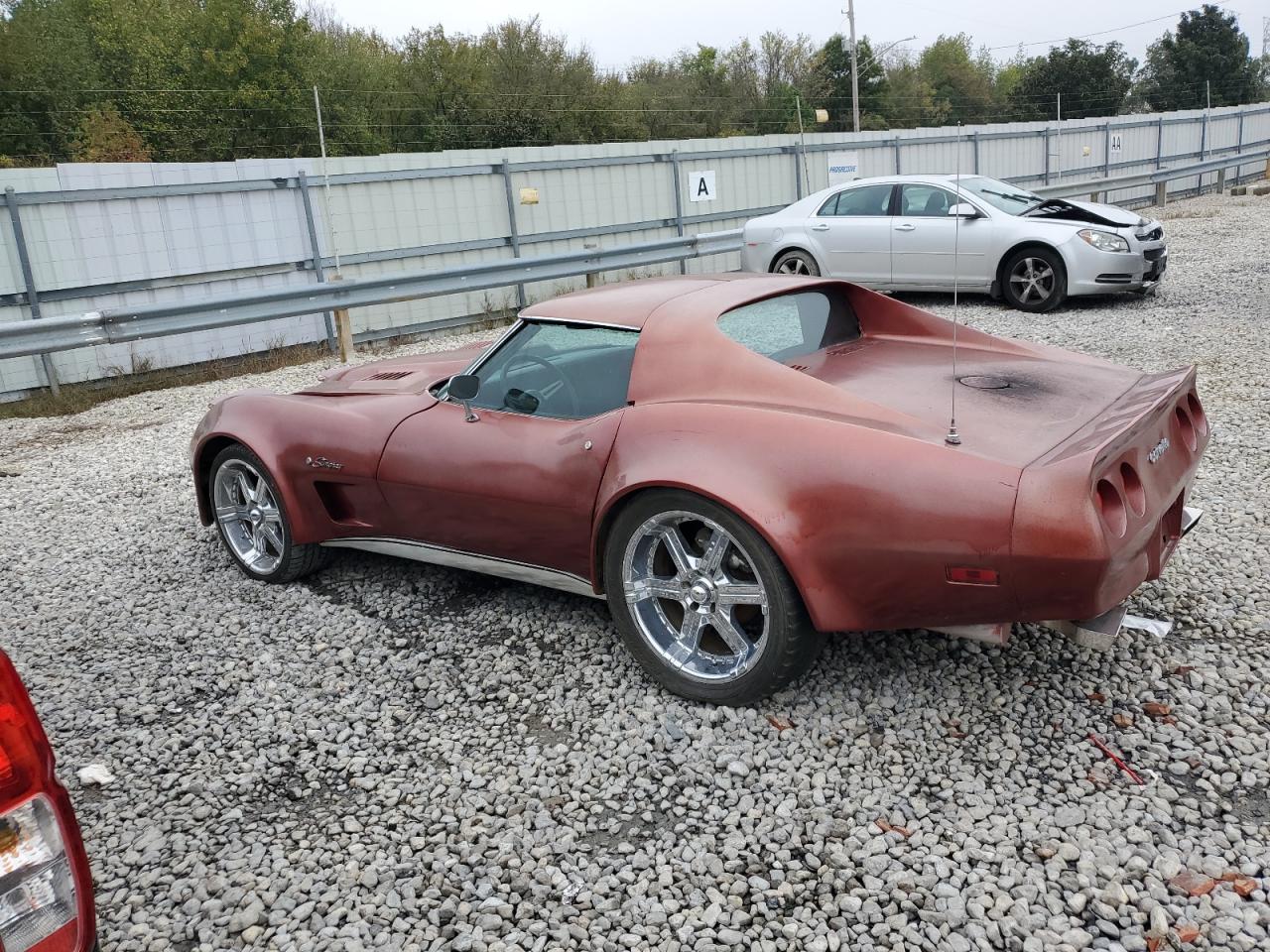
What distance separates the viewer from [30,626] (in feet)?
15.6

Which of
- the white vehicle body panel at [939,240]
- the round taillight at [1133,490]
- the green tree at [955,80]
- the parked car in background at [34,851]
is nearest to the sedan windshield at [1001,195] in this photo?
the white vehicle body panel at [939,240]

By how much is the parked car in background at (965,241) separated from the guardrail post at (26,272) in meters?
7.75

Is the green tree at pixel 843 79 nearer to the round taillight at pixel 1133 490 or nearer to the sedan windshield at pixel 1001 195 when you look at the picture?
the sedan windshield at pixel 1001 195

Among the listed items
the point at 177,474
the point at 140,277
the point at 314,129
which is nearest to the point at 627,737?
the point at 177,474

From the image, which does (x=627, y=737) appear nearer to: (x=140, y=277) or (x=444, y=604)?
(x=444, y=604)

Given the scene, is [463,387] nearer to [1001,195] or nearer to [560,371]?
[560,371]

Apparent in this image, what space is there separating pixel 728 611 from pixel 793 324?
128cm

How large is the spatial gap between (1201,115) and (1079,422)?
31.6 m

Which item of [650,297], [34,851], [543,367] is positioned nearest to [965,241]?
[650,297]

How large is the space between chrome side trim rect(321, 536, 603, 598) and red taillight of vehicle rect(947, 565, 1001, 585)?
52.9 inches

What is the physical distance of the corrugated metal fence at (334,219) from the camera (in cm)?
1113

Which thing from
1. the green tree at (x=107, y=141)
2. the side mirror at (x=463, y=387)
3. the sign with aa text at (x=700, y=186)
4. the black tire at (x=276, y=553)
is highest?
the green tree at (x=107, y=141)

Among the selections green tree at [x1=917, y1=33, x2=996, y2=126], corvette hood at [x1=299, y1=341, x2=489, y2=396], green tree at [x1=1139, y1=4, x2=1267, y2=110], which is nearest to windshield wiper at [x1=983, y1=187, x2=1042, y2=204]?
corvette hood at [x1=299, y1=341, x2=489, y2=396]

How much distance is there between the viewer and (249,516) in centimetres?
498
